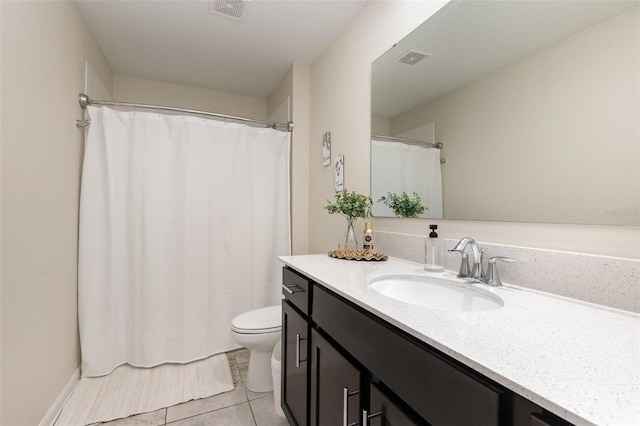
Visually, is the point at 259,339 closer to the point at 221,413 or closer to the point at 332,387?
the point at 221,413

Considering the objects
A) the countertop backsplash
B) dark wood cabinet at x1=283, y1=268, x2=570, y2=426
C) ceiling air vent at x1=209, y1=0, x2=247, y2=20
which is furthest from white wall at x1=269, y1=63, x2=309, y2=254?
the countertop backsplash

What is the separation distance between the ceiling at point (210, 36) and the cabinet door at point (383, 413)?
6.60ft

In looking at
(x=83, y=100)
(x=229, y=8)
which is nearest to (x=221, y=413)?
(x=83, y=100)

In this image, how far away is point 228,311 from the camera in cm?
223

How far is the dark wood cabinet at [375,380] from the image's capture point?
468 mm

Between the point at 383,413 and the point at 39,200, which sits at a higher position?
the point at 39,200

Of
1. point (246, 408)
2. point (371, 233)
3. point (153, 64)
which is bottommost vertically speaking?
point (246, 408)

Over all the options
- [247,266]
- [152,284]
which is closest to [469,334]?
[247,266]

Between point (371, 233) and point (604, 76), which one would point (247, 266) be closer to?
point (371, 233)

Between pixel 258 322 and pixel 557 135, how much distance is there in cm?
168

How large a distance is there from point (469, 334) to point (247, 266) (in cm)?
195

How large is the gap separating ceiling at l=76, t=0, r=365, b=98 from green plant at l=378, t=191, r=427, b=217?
123cm

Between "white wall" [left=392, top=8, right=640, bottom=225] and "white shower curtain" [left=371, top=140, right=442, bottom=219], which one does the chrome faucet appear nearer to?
"white wall" [left=392, top=8, right=640, bottom=225]

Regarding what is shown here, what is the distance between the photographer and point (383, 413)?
71 cm
